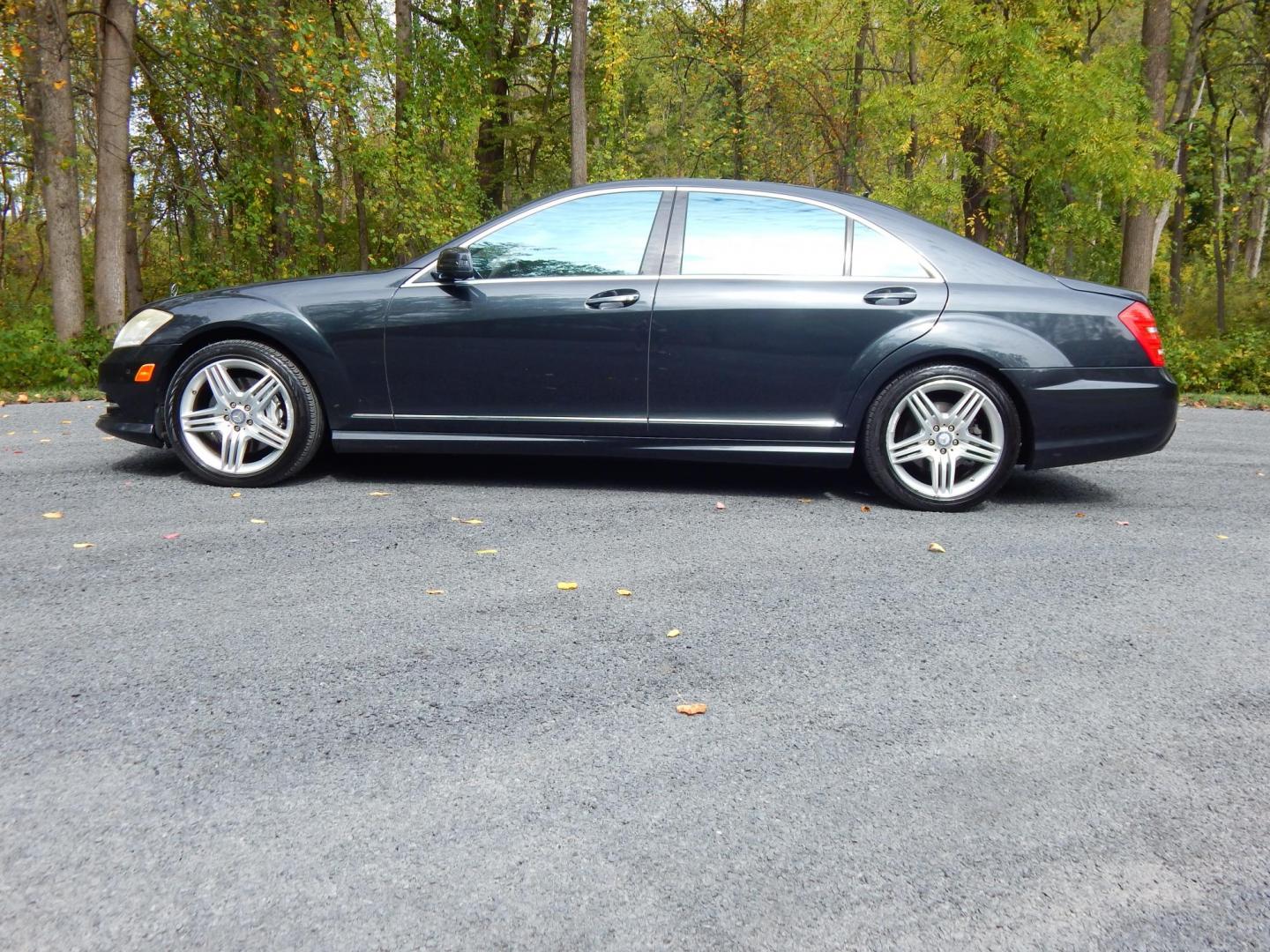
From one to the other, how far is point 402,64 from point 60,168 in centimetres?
810

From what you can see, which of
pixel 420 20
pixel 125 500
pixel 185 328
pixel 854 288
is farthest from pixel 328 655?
pixel 420 20

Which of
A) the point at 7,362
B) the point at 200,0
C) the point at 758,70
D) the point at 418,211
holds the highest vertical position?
the point at 758,70

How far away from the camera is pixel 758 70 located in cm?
2452

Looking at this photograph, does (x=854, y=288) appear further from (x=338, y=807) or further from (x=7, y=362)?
(x=7, y=362)

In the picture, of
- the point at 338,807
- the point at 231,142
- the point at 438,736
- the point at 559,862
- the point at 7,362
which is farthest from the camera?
the point at 231,142

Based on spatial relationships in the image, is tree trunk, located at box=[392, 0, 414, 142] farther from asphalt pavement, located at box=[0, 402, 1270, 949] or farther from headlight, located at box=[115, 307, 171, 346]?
asphalt pavement, located at box=[0, 402, 1270, 949]

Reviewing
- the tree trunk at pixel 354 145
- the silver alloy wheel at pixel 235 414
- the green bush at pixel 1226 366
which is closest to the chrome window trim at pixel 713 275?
the silver alloy wheel at pixel 235 414

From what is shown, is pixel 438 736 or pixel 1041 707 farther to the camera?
pixel 1041 707

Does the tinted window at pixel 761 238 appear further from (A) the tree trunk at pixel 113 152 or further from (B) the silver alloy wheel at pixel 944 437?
(A) the tree trunk at pixel 113 152

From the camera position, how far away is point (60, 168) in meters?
12.8

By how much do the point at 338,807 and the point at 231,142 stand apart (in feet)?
56.7

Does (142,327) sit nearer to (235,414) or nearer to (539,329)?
(235,414)

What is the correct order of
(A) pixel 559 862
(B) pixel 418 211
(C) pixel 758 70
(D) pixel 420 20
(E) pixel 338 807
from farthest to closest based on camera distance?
(C) pixel 758 70 < (D) pixel 420 20 < (B) pixel 418 211 < (E) pixel 338 807 < (A) pixel 559 862

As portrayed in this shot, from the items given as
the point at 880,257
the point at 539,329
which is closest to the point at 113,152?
the point at 539,329
